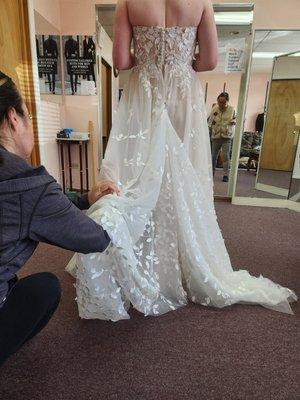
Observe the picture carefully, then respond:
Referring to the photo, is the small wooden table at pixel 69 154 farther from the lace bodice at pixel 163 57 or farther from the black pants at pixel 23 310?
the black pants at pixel 23 310

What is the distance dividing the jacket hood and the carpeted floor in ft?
2.58

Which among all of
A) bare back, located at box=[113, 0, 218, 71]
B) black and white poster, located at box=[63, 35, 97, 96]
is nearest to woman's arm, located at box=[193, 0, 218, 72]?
bare back, located at box=[113, 0, 218, 71]

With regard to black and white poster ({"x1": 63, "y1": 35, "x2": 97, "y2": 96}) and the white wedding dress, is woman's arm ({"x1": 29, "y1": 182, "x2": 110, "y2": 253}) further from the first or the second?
black and white poster ({"x1": 63, "y1": 35, "x2": 97, "y2": 96})

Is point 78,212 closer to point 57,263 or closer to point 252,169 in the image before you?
point 57,263

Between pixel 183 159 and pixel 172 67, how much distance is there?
0.43 metres

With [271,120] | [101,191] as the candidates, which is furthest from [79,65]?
[101,191]

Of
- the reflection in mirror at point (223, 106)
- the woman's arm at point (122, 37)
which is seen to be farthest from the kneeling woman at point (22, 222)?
the reflection in mirror at point (223, 106)

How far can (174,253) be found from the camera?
147cm

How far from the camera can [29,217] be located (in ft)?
2.58

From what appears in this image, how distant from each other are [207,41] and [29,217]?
1112 mm

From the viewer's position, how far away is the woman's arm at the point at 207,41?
50.9 inches

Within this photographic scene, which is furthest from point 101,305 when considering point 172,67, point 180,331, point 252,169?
point 252,169

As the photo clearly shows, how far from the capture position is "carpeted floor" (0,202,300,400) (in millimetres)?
1069

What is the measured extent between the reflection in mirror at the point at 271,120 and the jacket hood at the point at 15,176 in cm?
317
